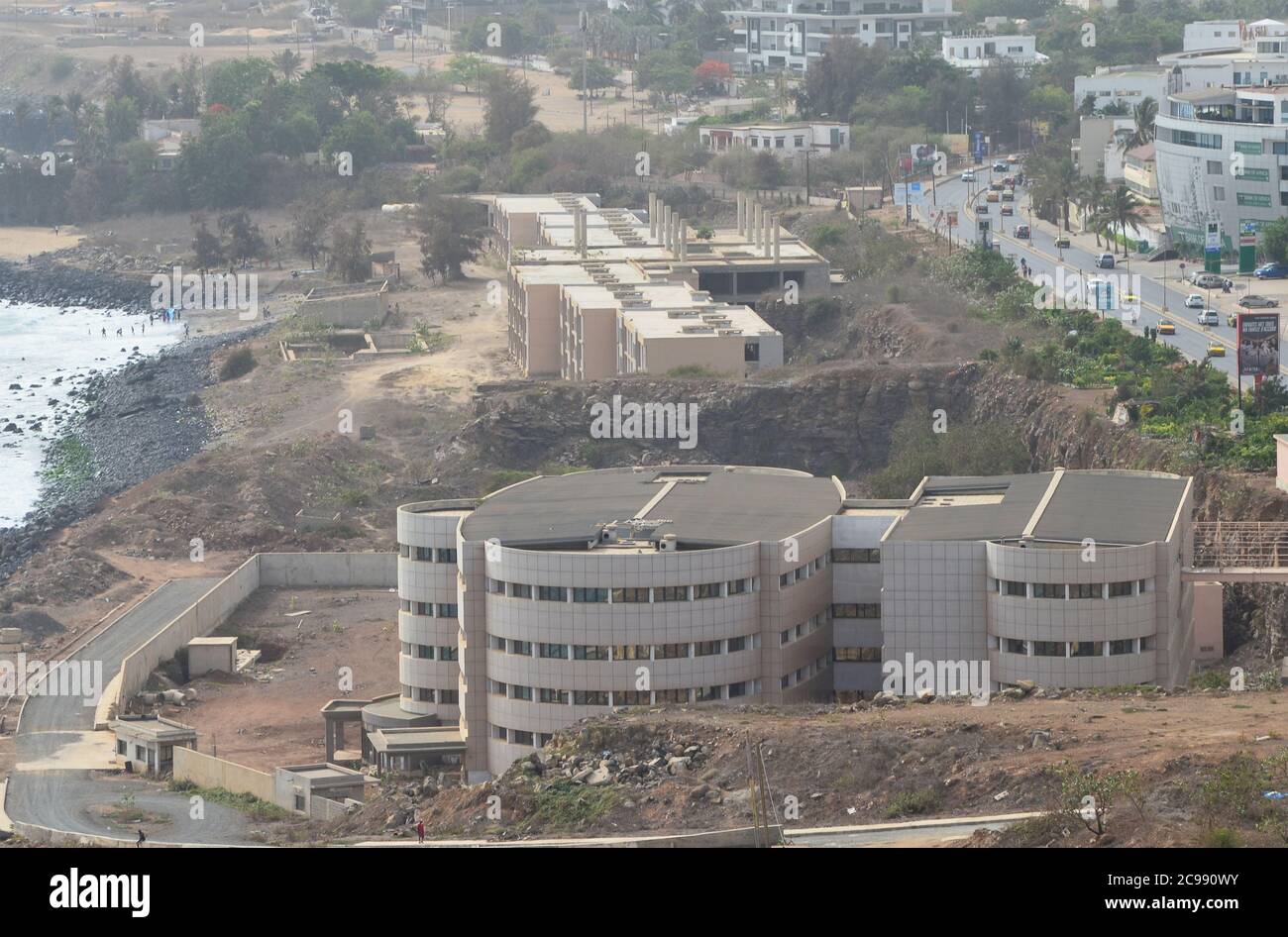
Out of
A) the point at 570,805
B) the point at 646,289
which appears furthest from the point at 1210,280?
the point at 570,805

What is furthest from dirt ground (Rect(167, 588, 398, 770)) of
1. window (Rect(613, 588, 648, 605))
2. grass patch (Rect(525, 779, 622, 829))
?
grass patch (Rect(525, 779, 622, 829))

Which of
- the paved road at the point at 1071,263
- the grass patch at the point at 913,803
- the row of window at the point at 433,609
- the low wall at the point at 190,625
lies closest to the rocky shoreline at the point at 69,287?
the paved road at the point at 1071,263

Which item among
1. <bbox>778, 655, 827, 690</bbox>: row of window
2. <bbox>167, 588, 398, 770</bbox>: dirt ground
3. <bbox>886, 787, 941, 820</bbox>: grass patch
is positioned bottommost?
<bbox>167, 588, 398, 770</bbox>: dirt ground

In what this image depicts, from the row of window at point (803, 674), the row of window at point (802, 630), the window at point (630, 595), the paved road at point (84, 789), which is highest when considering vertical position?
the window at point (630, 595)

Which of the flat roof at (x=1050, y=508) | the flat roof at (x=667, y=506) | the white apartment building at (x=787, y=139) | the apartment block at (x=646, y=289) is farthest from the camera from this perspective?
the white apartment building at (x=787, y=139)

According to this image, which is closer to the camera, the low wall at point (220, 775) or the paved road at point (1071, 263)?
the low wall at point (220, 775)

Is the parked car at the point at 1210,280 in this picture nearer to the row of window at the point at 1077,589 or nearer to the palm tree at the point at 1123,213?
the palm tree at the point at 1123,213

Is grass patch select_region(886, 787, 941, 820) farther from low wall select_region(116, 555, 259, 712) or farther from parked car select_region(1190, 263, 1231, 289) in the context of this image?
parked car select_region(1190, 263, 1231, 289)

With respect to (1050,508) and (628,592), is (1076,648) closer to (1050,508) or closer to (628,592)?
(1050,508)
